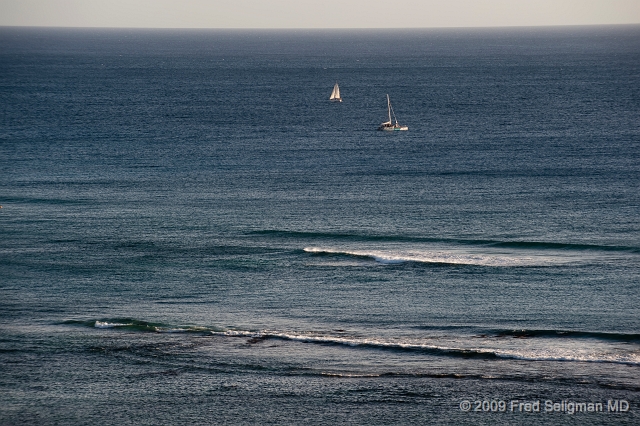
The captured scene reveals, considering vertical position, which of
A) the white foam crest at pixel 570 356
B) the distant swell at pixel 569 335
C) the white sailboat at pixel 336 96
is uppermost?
the white sailboat at pixel 336 96

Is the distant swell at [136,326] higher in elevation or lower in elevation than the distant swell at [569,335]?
higher

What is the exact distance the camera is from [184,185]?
95.4 metres

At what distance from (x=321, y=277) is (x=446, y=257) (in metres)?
10.5

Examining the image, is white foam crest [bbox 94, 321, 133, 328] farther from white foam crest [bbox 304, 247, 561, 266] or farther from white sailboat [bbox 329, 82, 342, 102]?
white sailboat [bbox 329, 82, 342, 102]

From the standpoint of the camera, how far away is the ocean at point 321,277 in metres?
39.8

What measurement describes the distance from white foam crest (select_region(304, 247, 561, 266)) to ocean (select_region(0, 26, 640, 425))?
31 cm

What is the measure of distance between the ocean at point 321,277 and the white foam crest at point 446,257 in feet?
1.02

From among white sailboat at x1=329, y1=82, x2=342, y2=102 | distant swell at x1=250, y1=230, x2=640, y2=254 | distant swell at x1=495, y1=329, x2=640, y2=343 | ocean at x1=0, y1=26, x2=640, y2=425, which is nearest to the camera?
ocean at x1=0, y1=26, x2=640, y2=425

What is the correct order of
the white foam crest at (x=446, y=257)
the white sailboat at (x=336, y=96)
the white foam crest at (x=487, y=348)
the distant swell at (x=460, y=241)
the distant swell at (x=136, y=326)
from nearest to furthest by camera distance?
the white foam crest at (x=487, y=348), the distant swell at (x=136, y=326), the white foam crest at (x=446, y=257), the distant swell at (x=460, y=241), the white sailboat at (x=336, y=96)

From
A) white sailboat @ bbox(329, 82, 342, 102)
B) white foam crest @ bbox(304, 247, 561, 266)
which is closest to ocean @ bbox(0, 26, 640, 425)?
white foam crest @ bbox(304, 247, 561, 266)

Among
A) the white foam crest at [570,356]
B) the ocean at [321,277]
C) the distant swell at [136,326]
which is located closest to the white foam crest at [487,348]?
the white foam crest at [570,356]

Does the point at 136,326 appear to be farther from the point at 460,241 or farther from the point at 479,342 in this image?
the point at 460,241

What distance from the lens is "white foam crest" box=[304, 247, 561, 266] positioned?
64.8 m

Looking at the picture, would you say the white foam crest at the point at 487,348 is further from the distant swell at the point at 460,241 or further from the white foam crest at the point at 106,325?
the distant swell at the point at 460,241
